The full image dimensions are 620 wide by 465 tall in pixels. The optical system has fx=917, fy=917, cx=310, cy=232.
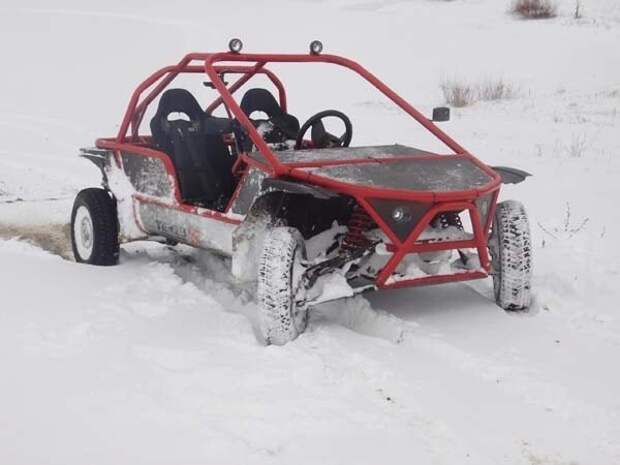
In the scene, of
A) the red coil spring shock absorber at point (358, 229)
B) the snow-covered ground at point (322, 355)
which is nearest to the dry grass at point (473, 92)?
the snow-covered ground at point (322, 355)

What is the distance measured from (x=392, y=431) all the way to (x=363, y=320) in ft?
4.56

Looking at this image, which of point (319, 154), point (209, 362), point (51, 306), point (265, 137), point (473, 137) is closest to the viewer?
point (209, 362)

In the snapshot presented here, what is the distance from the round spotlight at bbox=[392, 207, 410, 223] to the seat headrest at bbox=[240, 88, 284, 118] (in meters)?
2.02

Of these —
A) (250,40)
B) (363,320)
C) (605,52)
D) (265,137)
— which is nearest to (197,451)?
(363,320)

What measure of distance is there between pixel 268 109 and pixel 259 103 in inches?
2.9

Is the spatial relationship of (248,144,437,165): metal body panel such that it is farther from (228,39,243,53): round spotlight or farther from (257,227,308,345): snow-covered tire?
(228,39,243,53): round spotlight

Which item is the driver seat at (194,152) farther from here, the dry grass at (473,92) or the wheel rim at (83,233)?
the dry grass at (473,92)

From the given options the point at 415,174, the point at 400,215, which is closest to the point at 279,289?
the point at 400,215

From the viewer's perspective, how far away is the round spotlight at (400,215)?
4.41 meters

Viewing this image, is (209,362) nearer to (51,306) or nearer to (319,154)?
(51,306)

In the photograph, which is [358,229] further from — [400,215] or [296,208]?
[400,215]

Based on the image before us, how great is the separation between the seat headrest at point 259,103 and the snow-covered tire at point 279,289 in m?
1.86

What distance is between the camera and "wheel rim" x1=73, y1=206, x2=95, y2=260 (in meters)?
6.12

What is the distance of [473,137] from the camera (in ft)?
31.5
